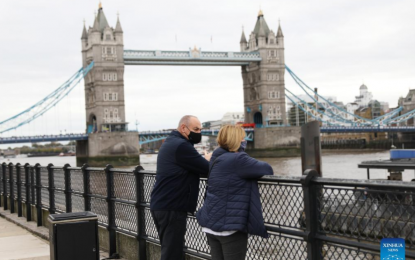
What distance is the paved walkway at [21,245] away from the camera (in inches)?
271

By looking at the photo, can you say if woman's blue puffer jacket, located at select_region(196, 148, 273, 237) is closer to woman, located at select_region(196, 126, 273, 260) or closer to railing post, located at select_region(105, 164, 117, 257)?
woman, located at select_region(196, 126, 273, 260)

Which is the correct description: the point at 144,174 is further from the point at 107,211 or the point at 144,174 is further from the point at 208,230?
the point at 208,230

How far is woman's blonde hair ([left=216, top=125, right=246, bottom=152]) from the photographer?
375 centimetres

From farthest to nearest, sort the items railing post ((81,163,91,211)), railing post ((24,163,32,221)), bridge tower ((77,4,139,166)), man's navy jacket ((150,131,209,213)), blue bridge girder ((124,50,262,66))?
blue bridge girder ((124,50,262,66)), bridge tower ((77,4,139,166)), railing post ((24,163,32,221)), railing post ((81,163,91,211)), man's navy jacket ((150,131,209,213))

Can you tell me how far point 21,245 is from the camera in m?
7.72

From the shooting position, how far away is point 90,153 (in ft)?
195

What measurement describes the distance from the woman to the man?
2.28 ft

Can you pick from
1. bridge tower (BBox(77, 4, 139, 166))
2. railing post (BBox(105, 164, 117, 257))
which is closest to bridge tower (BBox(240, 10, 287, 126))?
bridge tower (BBox(77, 4, 139, 166))

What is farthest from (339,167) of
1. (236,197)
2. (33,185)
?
(236,197)

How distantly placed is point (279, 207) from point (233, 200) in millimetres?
1796

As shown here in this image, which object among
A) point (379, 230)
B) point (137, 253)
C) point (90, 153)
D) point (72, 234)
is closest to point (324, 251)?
point (379, 230)

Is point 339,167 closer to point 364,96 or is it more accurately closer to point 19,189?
point 19,189

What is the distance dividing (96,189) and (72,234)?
2270mm

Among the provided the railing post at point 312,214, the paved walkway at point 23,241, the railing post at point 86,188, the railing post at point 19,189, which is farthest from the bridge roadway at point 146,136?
the railing post at point 312,214
